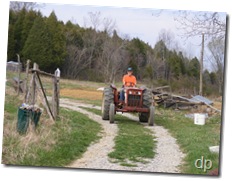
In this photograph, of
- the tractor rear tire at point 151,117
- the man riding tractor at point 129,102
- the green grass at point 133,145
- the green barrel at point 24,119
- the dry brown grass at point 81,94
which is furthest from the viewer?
the tractor rear tire at point 151,117

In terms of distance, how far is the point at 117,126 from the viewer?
967cm

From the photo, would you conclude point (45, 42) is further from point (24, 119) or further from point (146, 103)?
point (146, 103)

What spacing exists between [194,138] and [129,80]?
4.75 ft

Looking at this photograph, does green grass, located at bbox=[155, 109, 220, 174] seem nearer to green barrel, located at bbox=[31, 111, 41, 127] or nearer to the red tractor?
the red tractor

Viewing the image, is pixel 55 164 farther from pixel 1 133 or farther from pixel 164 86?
pixel 164 86

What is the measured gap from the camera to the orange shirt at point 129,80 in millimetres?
8781

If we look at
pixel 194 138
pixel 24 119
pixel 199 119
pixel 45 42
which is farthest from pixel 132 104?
pixel 24 119

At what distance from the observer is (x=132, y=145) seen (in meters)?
8.22

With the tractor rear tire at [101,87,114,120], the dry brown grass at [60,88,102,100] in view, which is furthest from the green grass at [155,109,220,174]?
the dry brown grass at [60,88,102,100]

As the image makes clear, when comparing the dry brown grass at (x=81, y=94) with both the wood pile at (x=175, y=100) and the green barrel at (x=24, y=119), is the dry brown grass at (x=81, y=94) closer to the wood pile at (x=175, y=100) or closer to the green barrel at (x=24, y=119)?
the green barrel at (x=24, y=119)

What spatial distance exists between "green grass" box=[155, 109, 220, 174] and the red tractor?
316mm

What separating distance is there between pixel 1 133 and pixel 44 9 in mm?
1988

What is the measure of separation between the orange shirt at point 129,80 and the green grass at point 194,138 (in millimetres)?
1087

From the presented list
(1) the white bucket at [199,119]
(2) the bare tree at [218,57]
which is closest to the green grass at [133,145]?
(1) the white bucket at [199,119]
